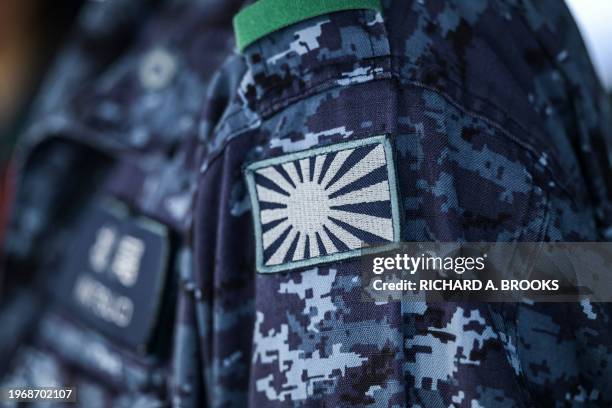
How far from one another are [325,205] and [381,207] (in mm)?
47

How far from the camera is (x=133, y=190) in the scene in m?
0.74

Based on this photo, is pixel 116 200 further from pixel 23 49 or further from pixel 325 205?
→ pixel 23 49

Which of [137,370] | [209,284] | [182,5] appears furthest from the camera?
[182,5]

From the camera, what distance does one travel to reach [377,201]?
44 cm

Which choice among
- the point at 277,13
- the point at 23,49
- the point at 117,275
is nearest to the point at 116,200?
the point at 117,275

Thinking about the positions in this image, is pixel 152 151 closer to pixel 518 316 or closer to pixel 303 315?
pixel 303 315

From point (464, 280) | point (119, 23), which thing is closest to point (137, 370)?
point (464, 280)

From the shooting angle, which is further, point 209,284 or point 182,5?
point 182,5

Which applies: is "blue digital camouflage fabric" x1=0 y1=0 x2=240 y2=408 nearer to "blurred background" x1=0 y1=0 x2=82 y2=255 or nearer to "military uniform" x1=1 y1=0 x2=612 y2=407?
"military uniform" x1=1 y1=0 x2=612 y2=407

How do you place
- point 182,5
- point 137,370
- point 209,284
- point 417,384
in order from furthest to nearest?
1. point 182,5
2. point 137,370
3. point 209,284
4. point 417,384

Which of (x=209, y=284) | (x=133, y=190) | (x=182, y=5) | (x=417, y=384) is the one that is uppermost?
(x=182, y=5)

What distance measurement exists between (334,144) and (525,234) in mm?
180

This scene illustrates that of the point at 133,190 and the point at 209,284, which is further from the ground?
the point at 133,190

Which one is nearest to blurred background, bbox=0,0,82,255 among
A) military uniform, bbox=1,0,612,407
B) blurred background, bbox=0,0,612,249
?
blurred background, bbox=0,0,612,249
